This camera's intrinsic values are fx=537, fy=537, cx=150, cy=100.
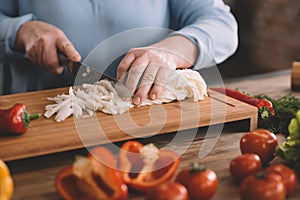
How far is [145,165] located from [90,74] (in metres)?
0.62

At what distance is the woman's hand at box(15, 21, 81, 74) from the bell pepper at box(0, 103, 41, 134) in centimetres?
43

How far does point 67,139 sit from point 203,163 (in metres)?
0.36

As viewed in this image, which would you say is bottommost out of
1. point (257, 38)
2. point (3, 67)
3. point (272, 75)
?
point (257, 38)

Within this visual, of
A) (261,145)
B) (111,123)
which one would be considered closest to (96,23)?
(111,123)

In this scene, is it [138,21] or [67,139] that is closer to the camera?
[67,139]

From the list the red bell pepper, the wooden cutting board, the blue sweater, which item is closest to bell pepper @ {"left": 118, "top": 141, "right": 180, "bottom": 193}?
the wooden cutting board

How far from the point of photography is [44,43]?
6.05 feet

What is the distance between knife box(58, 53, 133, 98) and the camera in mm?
1688

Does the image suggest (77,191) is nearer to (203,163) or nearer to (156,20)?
(203,163)

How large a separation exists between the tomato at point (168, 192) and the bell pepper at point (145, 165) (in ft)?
0.30

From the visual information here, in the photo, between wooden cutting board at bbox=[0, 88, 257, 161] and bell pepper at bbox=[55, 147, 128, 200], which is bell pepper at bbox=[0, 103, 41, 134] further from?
bell pepper at bbox=[55, 147, 128, 200]

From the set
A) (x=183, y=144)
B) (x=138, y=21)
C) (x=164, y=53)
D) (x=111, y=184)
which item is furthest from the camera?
(x=138, y=21)

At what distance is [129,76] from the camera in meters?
1.70

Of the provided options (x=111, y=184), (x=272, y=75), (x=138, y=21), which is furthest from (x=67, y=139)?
(x=272, y=75)
